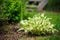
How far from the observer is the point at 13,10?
838 centimetres

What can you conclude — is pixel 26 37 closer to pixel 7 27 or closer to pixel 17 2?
pixel 7 27

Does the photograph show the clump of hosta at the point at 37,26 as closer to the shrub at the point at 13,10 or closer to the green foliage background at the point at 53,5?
the shrub at the point at 13,10

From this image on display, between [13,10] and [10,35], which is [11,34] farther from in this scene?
[13,10]

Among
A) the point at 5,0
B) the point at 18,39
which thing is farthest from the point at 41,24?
the point at 5,0

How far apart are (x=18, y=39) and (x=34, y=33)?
2.31ft

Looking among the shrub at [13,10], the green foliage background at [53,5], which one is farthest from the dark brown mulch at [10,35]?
the green foliage background at [53,5]

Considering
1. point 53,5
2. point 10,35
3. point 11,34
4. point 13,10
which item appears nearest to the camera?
point 10,35

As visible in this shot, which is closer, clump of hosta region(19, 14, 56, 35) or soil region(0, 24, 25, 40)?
soil region(0, 24, 25, 40)

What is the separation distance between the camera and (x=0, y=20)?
24.8 ft

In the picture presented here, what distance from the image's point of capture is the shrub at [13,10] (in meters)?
7.89

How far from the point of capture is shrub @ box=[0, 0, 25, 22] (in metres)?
7.89

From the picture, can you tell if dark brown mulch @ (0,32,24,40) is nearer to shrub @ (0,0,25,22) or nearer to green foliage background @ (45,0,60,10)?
shrub @ (0,0,25,22)

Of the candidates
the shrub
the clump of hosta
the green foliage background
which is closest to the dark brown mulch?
the clump of hosta

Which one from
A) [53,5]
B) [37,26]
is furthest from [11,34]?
[53,5]
